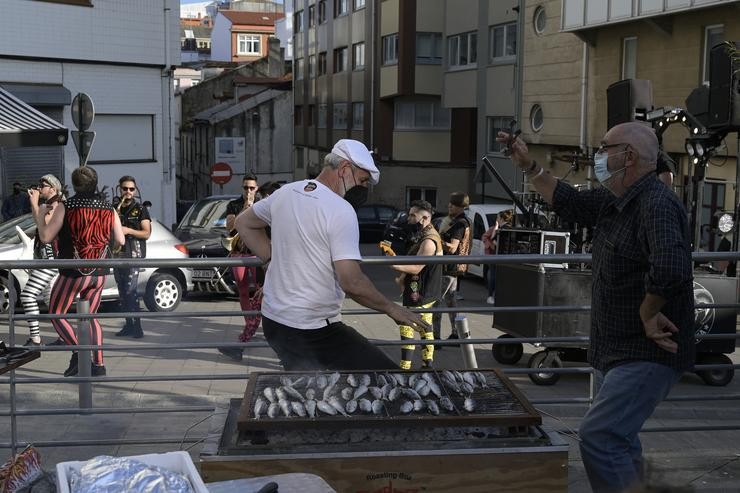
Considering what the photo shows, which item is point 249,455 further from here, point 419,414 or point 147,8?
point 147,8

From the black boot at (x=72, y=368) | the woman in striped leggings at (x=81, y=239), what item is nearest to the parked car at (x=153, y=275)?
the black boot at (x=72, y=368)

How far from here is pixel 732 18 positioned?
21.5 meters

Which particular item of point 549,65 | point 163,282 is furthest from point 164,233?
point 549,65

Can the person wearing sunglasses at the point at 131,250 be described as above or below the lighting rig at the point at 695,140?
below

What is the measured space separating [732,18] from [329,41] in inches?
1359

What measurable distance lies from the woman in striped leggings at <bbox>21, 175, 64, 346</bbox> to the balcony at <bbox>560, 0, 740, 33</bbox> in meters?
15.6

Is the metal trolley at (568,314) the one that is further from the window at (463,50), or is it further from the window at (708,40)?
the window at (463,50)

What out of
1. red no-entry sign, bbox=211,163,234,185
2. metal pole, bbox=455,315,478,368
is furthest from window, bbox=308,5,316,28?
metal pole, bbox=455,315,478,368

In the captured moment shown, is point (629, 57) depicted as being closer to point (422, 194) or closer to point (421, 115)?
point (422, 194)

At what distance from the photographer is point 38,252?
10.5m

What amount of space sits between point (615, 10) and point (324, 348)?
2249 cm

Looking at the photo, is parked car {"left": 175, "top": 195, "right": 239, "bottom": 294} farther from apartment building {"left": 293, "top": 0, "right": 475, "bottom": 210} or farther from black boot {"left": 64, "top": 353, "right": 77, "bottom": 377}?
apartment building {"left": 293, "top": 0, "right": 475, "bottom": 210}

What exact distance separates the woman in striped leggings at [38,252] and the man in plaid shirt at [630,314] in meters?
6.29

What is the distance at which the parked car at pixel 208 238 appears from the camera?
53.4 feet
